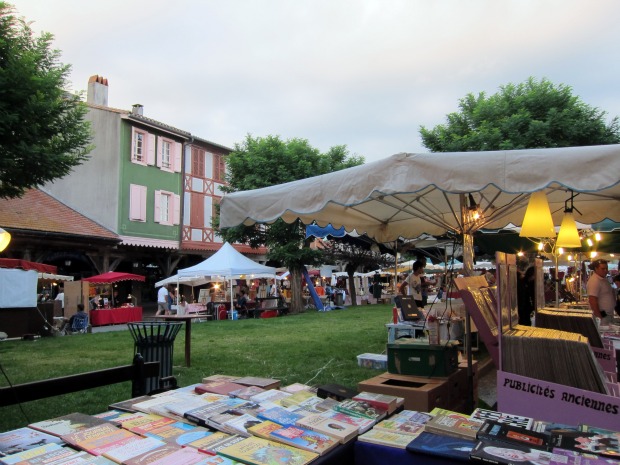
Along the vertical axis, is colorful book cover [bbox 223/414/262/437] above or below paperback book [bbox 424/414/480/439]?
below

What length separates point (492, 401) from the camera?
498 cm

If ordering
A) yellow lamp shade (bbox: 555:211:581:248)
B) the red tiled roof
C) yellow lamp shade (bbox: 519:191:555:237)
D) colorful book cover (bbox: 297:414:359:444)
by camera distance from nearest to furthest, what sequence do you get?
colorful book cover (bbox: 297:414:359:444), yellow lamp shade (bbox: 519:191:555:237), yellow lamp shade (bbox: 555:211:581:248), the red tiled roof

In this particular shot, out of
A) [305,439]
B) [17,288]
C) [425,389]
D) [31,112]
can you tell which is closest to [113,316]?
[17,288]

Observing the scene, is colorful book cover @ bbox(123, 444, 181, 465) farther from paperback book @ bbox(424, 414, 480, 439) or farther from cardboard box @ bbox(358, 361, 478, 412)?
cardboard box @ bbox(358, 361, 478, 412)

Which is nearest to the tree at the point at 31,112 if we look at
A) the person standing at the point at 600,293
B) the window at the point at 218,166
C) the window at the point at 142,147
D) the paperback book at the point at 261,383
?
the paperback book at the point at 261,383

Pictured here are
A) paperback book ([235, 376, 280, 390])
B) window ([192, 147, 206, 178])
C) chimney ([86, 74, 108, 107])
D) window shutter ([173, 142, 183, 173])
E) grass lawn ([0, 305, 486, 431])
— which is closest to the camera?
paperback book ([235, 376, 280, 390])

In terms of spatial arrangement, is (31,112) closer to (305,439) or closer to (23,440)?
(23,440)

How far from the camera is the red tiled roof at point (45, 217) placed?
16.6m

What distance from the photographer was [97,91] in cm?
2309

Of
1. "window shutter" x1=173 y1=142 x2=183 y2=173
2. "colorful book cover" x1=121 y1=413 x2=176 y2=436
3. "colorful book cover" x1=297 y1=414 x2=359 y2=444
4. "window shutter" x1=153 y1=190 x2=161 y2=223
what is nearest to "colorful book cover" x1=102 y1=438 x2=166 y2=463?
"colorful book cover" x1=121 y1=413 x2=176 y2=436

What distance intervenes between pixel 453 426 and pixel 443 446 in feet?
0.68

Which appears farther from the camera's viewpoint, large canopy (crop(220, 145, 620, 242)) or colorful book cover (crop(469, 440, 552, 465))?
large canopy (crop(220, 145, 620, 242))

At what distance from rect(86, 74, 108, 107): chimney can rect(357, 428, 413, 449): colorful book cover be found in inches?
974

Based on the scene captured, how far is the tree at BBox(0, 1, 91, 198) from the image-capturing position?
26.1 feet
